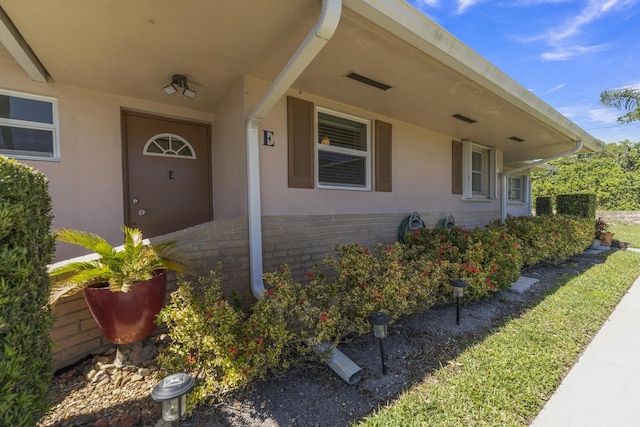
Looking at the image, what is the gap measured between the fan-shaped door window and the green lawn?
4128 millimetres

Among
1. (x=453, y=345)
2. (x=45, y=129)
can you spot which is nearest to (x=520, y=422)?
(x=453, y=345)

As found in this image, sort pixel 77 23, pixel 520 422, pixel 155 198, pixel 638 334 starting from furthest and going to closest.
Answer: pixel 155 198 → pixel 638 334 → pixel 77 23 → pixel 520 422

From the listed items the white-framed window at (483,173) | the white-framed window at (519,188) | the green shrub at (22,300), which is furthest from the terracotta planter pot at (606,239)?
the green shrub at (22,300)

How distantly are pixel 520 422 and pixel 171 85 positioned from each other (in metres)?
4.52

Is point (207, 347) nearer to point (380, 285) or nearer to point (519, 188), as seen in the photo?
point (380, 285)

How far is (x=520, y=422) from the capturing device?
1777 mm

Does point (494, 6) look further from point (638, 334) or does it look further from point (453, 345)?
point (453, 345)

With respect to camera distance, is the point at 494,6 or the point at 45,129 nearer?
the point at 45,129

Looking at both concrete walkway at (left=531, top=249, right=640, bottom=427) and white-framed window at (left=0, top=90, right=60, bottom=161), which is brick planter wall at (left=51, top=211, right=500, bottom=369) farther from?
concrete walkway at (left=531, top=249, right=640, bottom=427)

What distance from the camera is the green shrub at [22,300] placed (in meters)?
1.21

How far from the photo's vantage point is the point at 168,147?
4.15m

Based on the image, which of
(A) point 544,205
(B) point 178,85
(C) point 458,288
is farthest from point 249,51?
(A) point 544,205

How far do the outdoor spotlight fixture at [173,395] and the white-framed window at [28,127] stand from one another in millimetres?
3465

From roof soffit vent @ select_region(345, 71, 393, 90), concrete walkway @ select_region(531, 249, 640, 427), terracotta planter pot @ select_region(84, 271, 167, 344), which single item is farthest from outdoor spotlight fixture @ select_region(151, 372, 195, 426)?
roof soffit vent @ select_region(345, 71, 393, 90)
